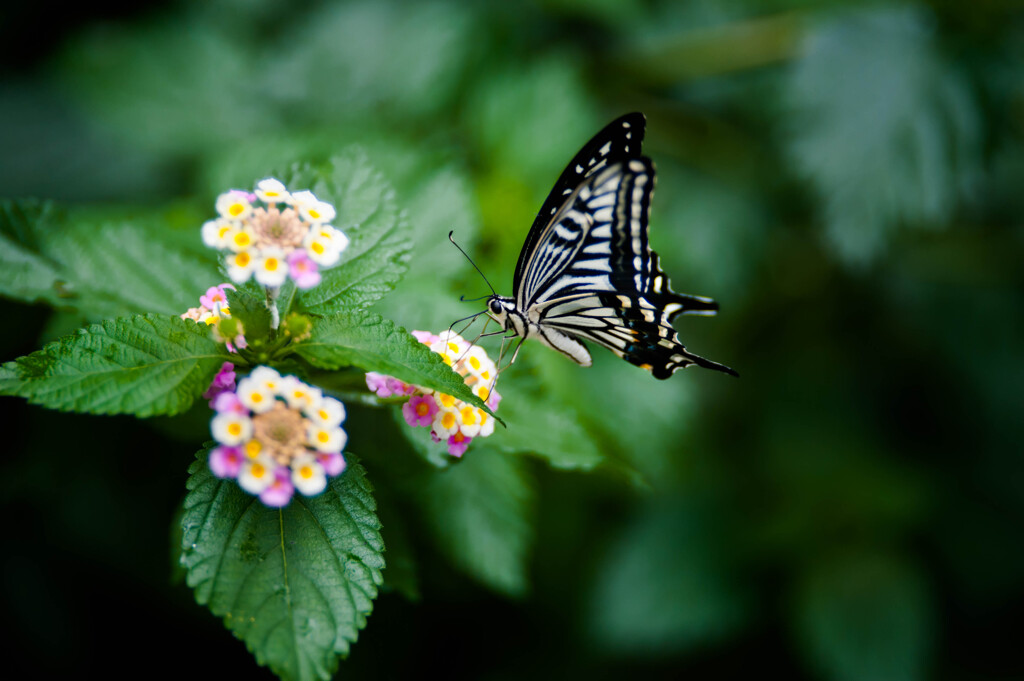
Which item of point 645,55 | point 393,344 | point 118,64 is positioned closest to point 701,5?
point 645,55

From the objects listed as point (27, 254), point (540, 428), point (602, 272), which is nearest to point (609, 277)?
point (602, 272)

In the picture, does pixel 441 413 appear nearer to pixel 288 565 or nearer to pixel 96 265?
pixel 288 565

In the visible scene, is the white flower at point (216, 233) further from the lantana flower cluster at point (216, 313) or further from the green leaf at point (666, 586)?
the green leaf at point (666, 586)

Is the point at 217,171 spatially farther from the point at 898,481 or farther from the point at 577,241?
the point at 898,481

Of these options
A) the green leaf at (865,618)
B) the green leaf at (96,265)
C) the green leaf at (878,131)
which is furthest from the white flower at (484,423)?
the green leaf at (865,618)

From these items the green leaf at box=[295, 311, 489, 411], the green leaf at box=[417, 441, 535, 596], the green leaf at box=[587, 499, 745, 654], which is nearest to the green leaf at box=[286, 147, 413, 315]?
the green leaf at box=[295, 311, 489, 411]

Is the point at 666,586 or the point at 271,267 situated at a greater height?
the point at 271,267
